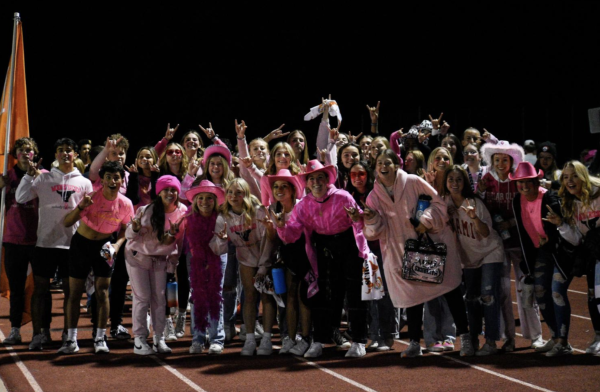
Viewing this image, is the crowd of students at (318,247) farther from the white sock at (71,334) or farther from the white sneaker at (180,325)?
the white sneaker at (180,325)

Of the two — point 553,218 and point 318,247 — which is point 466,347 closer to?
point 553,218

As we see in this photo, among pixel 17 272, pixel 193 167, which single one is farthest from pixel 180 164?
pixel 17 272

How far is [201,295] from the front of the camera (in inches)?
263

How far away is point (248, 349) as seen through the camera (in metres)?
6.52

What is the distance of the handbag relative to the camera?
621cm

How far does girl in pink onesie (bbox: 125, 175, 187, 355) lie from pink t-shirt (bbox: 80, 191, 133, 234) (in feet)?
0.69

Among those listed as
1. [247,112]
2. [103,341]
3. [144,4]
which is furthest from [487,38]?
[103,341]

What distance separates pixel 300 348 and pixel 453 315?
1283mm

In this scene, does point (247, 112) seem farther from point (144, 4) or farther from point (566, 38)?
point (566, 38)

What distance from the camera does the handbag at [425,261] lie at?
6211mm

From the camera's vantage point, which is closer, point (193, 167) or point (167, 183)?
point (167, 183)

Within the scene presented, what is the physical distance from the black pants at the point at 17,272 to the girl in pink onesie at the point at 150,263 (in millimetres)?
1109

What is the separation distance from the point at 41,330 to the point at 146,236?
1.35m

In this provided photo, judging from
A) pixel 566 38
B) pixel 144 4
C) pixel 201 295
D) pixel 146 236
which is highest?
pixel 144 4
